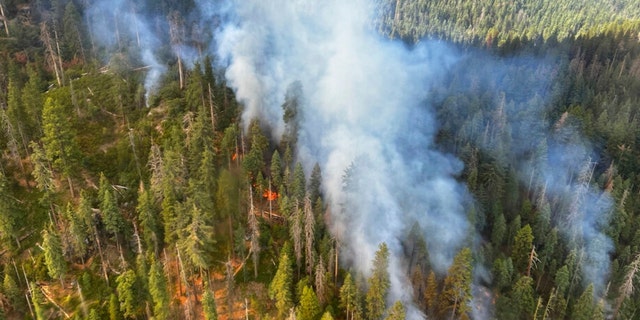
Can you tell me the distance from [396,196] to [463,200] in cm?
1140

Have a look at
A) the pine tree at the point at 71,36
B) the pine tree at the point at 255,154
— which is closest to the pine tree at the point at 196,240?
the pine tree at the point at 255,154

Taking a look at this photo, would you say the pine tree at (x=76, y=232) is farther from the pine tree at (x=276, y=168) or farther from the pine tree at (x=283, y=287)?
the pine tree at (x=276, y=168)

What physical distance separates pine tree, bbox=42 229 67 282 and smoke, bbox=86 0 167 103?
44.1 m

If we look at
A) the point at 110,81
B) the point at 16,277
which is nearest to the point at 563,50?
the point at 110,81

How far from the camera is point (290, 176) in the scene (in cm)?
6725

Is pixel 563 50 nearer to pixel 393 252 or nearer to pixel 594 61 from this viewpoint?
pixel 594 61

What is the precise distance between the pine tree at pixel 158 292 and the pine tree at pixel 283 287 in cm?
1123

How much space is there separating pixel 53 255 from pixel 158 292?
1330 centimetres

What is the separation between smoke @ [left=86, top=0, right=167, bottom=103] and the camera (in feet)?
308

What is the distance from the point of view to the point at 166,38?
99.5m

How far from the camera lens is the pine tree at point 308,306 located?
5253 centimetres

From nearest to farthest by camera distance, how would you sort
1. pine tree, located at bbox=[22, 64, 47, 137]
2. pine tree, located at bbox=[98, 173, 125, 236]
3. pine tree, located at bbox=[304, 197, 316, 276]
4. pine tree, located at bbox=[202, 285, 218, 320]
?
pine tree, located at bbox=[202, 285, 218, 320] < pine tree, located at bbox=[98, 173, 125, 236] < pine tree, located at bbox=[304, 197, 316, 276] < pine tree, located at bbox=[22, 64, 47, 137]

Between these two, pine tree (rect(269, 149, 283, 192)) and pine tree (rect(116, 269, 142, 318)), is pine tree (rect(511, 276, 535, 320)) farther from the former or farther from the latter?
pine tree (rect(116, 269, 142, 318))

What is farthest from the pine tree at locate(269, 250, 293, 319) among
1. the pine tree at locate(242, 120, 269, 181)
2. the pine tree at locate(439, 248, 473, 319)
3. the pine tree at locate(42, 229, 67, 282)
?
the pine tree at locate(42, 229, 67, 282)
